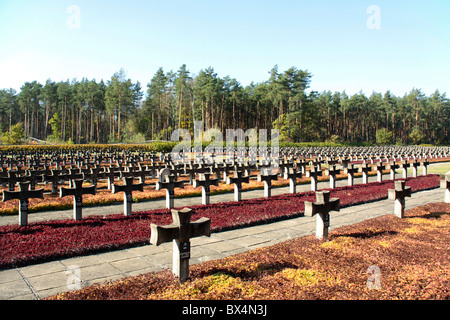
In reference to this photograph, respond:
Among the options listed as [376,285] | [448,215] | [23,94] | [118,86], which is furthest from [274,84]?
[376,285]

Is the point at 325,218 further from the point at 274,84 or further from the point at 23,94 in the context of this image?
the point at 23,94

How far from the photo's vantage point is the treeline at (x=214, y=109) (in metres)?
72.3

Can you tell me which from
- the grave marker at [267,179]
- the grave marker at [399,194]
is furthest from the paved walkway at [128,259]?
the grave marker at [267,179]

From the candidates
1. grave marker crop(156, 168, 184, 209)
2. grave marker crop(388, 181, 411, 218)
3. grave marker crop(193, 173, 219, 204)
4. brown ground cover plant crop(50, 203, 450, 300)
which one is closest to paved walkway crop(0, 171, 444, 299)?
brown ground cover plant crop(50, 203, 450, 300)

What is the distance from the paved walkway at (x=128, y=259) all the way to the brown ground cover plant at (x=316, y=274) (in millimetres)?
462

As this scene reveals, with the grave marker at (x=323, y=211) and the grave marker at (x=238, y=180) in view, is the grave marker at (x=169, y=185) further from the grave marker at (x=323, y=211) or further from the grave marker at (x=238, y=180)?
the grave marker at (x=323, y=211)

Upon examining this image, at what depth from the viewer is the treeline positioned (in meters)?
72.3

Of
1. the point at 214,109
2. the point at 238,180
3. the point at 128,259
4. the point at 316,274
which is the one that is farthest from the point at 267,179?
the point at 214,109

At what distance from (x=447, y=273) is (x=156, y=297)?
13.8ft

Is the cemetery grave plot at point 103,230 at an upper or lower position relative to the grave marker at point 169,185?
lower

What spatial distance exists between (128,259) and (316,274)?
3.18 meters

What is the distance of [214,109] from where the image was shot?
79.1 meters

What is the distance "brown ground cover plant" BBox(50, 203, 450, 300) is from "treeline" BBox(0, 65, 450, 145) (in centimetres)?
6053

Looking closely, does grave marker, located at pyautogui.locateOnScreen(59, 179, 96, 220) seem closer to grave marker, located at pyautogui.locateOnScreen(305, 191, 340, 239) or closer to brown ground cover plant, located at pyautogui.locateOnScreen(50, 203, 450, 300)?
brown ground cover plant, located at pyautogui.locateOnScreen(50, 203, 450, 300)
